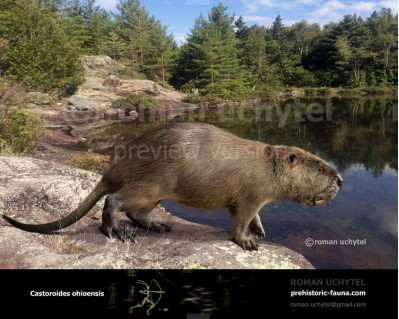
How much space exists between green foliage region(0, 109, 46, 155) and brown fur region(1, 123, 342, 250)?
8.45 m

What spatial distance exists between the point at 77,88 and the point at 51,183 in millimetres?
24340

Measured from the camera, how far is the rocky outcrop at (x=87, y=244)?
3293 millimetres

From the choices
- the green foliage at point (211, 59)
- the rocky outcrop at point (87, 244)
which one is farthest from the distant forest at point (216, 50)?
the rocky outcrop at point (87, 244)

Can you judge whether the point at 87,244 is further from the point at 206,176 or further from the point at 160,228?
the point at 206,176

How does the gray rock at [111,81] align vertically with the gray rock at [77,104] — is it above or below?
above

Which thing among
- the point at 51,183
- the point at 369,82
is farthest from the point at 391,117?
the point at 51,183

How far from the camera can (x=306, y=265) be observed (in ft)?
12.8

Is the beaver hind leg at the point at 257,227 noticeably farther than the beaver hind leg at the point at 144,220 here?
Yes

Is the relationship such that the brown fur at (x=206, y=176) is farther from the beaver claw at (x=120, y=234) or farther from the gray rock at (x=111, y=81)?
the gray rock at (x=111, y=81)

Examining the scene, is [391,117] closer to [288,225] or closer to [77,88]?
[288,225]

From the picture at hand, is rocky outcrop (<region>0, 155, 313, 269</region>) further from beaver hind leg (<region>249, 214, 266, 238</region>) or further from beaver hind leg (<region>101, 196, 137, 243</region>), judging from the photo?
beaver hind leg (<region>249, 214, 266, 238</region>)

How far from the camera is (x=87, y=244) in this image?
13.2 feet

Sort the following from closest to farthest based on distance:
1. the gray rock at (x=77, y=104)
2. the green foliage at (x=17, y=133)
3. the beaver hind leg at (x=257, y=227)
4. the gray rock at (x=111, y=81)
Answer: the beaver hind leg at (x=257, y=227) → the green foliage at (x=17, y=133) → the gray rock at (x=77, y=104) → the gray rock at (x=111, y=81)

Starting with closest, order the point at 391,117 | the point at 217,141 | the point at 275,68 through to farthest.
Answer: the point at 217,141
the point at 391,117
the point at 275,68
